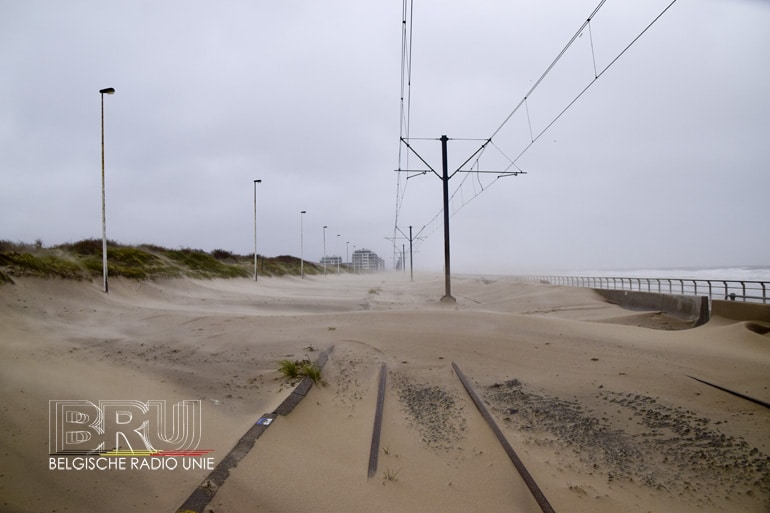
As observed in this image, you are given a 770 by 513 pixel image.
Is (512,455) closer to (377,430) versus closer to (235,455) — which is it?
(377,430)

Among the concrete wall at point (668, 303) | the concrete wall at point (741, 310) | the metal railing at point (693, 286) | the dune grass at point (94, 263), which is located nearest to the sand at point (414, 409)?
the concrete wall at point (741, 310)

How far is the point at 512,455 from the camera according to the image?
5379 mm

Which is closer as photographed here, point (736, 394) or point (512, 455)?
point (512, 455)

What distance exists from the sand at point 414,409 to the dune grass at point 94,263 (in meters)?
1.58

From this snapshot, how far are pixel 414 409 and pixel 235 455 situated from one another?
119 inches

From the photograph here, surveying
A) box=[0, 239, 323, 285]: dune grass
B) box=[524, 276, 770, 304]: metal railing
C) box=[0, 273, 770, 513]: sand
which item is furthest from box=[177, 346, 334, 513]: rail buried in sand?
box=[524, 276, 770, 304]: metal railing

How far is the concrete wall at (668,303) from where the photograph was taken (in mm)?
14609

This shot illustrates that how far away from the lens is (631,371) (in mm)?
8680

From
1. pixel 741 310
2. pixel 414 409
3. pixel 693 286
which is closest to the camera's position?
pixel 414 409

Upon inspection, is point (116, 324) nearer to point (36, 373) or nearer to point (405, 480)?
point (36, 373)

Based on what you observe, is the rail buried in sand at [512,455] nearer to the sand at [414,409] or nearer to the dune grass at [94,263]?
the sand at [414,409]

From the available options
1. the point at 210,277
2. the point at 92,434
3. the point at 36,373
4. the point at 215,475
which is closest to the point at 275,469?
the point at 215,475

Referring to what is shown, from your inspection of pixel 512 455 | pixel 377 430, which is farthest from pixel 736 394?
pixel 377 430

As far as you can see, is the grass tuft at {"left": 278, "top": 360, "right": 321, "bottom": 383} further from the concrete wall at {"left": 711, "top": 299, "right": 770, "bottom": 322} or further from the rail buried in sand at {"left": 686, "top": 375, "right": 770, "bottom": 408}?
the concrete wall at {"left": 711, "top": 299, "right": 770, "bottom": 322}
